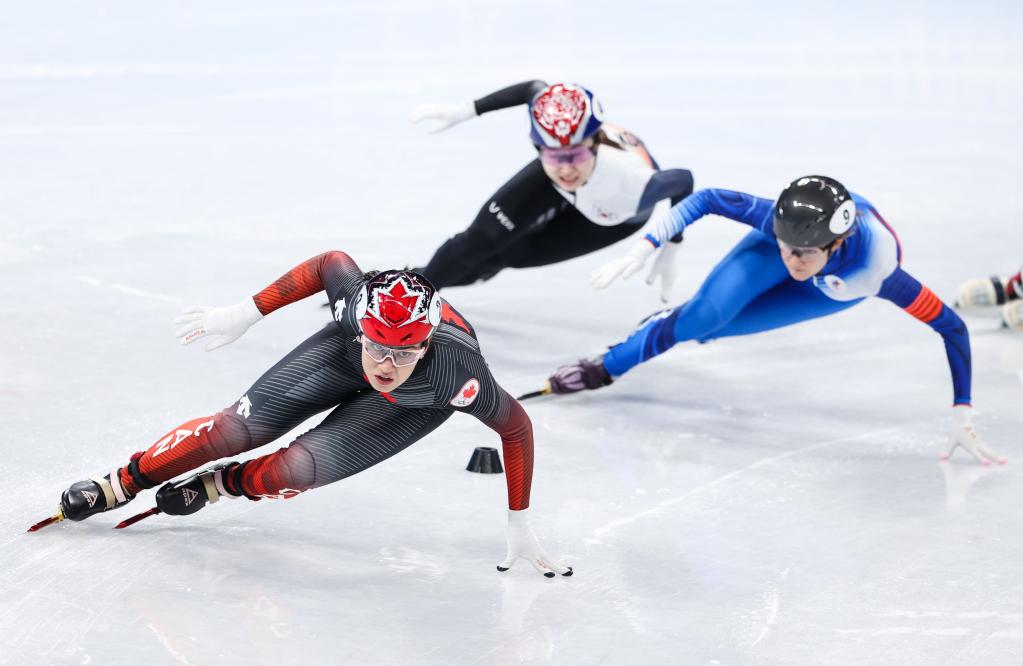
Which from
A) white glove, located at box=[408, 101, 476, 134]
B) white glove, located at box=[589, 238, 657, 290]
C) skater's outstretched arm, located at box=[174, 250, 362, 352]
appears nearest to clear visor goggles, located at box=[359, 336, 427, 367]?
skater's outstretched arm, located at box=[174, 250, 362, 352]

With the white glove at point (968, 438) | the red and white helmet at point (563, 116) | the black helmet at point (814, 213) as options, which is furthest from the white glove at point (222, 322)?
the white glove at point (968, 438)

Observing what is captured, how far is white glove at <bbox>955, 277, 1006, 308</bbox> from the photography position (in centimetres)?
666

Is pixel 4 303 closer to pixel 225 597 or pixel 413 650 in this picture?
pixel 225 597

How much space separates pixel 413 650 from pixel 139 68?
10573 millimetres

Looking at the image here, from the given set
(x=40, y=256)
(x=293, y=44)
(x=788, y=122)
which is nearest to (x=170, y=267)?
(x=40, y=256)

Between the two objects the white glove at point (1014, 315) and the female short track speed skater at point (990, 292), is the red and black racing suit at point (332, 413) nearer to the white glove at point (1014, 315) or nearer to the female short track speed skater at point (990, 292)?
the white glove at point (1014, 315)

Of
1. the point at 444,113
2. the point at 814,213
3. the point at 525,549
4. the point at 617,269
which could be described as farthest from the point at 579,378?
the point at 525,549

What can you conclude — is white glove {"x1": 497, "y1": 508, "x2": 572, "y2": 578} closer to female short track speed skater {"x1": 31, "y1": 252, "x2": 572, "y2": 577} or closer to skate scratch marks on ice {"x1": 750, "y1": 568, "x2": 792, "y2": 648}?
female short track speed skater {"x1": 31, "y1": 252, "x2": 572, "y2": 577}

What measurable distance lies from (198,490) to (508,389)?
6.14 ft

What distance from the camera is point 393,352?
11.5ft

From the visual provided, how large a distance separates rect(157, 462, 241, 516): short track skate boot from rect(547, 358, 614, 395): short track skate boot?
1858 mm

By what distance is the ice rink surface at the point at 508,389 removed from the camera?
3.55 meters

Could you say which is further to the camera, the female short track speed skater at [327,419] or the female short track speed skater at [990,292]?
the female short track speed skater at [990,292]

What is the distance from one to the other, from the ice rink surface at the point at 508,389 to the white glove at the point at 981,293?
10.6 inches
